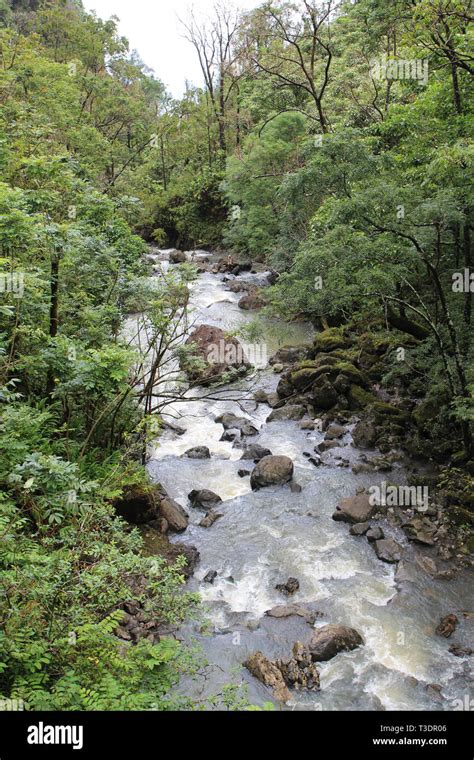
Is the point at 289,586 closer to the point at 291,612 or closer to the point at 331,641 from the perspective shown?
the point at 291,612

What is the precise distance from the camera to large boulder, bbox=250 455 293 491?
12.3 metres

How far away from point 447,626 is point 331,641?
190 cm

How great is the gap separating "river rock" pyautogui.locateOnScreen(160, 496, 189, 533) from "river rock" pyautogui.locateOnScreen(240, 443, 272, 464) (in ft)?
9.98

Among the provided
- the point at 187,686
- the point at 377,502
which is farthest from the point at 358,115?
the point at 187,686

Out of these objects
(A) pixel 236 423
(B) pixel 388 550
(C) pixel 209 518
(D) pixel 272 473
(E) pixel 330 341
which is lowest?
(B) pixel 388 550

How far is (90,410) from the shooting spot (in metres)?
9.91

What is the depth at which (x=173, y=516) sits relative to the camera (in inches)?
418

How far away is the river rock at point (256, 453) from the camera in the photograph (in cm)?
1348

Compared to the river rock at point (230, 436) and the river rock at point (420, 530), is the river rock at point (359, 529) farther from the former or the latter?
the river rock at point (230, 436)

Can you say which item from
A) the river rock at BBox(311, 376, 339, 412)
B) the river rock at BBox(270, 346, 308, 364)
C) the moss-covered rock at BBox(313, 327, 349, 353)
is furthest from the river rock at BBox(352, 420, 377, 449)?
the river rock at BBox(270, 346, 308, 364)

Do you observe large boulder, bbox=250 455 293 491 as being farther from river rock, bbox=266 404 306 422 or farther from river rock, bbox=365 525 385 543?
river rock, bbox=266 404 306 422

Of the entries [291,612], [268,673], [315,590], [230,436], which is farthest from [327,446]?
[268,673]

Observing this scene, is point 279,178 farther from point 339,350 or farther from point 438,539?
point 438,539
